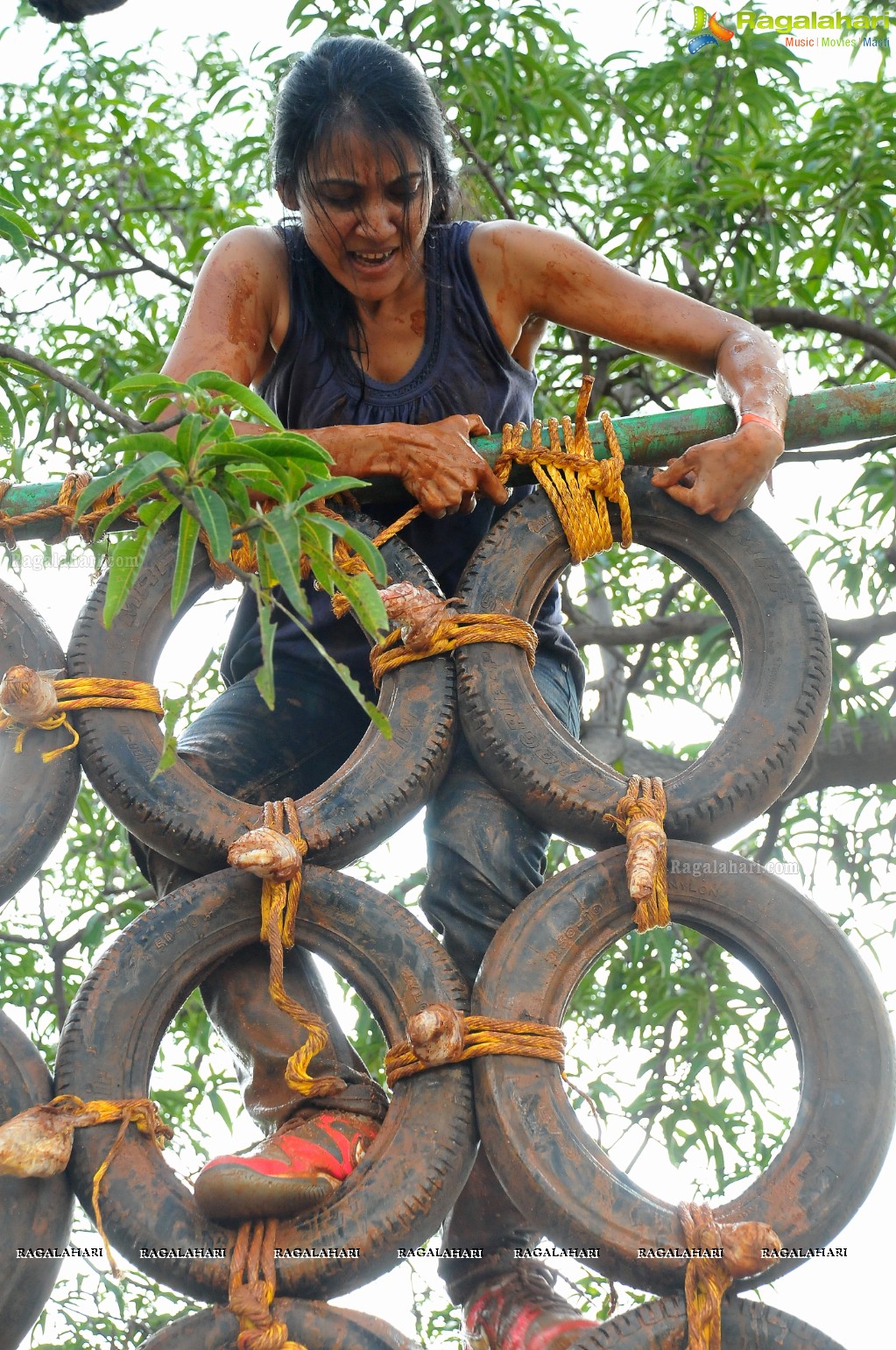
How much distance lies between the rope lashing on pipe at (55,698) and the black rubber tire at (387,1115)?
0.25 metres

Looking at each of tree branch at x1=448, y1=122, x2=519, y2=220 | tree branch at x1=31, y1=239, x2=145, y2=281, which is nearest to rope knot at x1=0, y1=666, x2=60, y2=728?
tree branch at x1=448, y1=122, x2=519, y2=220

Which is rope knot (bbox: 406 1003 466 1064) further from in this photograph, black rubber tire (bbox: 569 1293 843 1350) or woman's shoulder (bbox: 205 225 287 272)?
woman's shoulder (bbox: 205 225 287 272)

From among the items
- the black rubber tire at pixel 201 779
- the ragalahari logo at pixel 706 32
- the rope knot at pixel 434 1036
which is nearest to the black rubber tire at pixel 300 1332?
the rope knot at pixel 434 1036

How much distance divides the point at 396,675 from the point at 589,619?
2.23 metres

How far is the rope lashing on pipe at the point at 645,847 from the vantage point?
5.82 ft

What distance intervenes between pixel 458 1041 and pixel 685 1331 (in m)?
0.37

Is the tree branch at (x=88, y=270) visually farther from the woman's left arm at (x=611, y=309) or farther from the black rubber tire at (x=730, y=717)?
the black rubber tire at (x=730, y=717)

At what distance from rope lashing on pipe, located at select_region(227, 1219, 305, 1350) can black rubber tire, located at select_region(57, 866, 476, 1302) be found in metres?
0.02

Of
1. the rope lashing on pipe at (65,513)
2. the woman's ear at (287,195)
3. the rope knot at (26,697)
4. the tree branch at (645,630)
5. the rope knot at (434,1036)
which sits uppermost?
the tree branch at (645,630)

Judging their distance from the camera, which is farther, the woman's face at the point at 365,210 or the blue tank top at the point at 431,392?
the blue tank top at the point at 431,392

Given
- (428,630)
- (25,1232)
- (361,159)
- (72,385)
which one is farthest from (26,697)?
(361,159)

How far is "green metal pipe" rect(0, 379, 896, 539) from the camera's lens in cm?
211

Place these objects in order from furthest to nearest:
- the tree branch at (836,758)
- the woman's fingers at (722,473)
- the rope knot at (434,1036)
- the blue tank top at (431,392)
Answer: the tree branch at (836,758) < the blue tank top at (431,392) < the woman's fingers at (722,473) < the rope knot at (434,1036)

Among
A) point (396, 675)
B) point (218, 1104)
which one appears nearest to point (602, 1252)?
point (396, 675)
